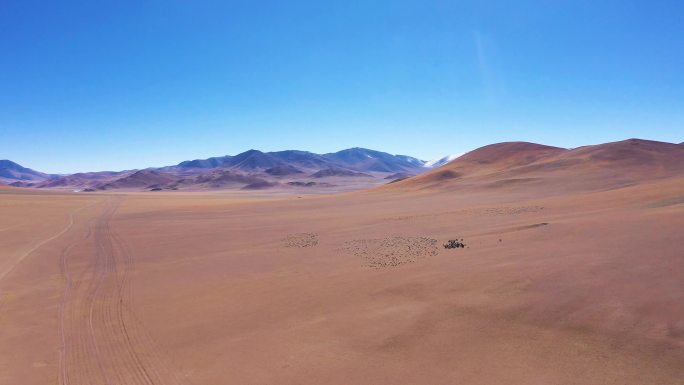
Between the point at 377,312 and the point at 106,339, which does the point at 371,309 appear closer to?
the point at 377,312

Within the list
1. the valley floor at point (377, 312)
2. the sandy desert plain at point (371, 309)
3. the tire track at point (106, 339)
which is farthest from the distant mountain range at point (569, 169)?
the tire track at point (106, 339)

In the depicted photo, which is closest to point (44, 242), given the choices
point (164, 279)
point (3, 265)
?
point (3, 265)

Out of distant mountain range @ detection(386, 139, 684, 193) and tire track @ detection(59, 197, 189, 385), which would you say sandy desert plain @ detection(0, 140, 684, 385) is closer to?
tire track @ detection(59, 197, 189, 385)

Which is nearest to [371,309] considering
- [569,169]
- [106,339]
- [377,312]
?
[377,312]

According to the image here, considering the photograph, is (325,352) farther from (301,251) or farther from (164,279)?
(301,251)

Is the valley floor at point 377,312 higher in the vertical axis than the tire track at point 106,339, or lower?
higher

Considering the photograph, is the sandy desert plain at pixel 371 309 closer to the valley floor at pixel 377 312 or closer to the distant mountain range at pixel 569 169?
the valley floor at pixel 377 312

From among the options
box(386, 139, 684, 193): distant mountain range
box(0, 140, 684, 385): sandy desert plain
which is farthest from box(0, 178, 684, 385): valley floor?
box(386, 139, 684, 193): distant mountain range
